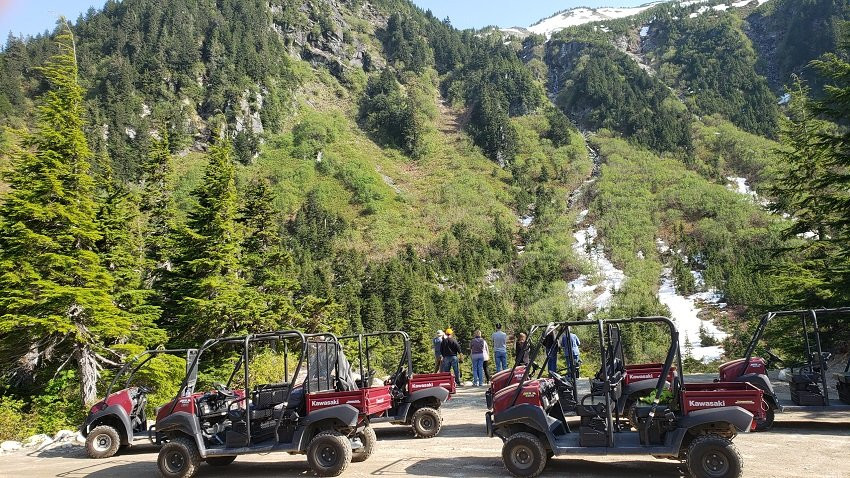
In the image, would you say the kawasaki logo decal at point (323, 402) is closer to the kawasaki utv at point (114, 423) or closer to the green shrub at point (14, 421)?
the kawasaki utv at point (114, 423)

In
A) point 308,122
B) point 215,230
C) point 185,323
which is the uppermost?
point 308,122

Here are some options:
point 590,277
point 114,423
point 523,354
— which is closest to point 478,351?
point 523,354

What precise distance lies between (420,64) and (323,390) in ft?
412

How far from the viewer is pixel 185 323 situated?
2066cm

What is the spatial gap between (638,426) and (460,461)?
3.01 m

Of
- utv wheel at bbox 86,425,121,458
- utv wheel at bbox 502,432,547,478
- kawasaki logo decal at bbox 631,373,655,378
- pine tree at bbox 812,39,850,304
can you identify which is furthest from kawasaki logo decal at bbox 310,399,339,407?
pine tree at bbox 812,39,850,304

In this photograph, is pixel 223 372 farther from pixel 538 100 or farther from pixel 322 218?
pixel 538 100

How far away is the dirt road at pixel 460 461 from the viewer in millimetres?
7566

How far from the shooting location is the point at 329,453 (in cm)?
811

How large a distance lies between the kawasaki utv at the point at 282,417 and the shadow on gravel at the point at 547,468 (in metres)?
0.88

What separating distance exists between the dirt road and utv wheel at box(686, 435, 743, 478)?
2.72 feet

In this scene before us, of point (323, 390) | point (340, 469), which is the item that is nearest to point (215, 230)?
point (323, 390)

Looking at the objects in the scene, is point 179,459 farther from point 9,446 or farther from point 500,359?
point 500,359

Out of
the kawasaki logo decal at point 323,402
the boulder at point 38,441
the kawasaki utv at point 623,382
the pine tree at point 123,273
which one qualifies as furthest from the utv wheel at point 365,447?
the pine tree at point 123,273
